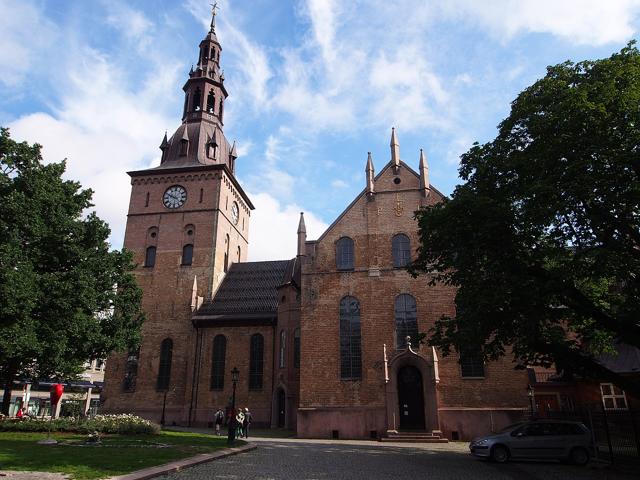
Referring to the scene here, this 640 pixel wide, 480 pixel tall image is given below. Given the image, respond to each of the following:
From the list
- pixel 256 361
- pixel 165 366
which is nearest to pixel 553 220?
pixel 256 361

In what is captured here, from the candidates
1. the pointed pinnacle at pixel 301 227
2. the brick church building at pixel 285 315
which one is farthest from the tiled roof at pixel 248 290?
the pointed pinnacle at pixel 301 227

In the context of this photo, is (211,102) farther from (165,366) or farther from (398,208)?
(398,208)

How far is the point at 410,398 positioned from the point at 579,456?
1115 cm

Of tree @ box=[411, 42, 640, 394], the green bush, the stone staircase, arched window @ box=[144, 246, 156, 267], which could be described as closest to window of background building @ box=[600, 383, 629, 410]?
the stone staircase

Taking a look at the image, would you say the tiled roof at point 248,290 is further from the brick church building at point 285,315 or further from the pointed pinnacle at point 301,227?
the pointed pinnacle at point 301,227

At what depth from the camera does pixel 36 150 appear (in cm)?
2370

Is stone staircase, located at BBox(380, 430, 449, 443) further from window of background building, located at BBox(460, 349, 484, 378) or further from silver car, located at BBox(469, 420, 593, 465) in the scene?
silver car, located at BBox(469, 420, 593, 465)

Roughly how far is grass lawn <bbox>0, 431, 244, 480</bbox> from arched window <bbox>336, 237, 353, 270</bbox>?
12298 millimetres

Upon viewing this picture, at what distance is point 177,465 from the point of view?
12.6m

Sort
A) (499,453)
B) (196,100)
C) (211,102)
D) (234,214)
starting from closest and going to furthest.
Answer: (499,453) → (234,214) → (196,100) → (211,102)

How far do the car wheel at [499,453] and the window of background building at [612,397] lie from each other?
14.0m

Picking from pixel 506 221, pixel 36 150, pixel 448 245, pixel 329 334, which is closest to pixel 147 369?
pixel 329 334

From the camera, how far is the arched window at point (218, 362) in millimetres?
35150

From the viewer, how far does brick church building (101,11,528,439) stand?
25906 millimetres
